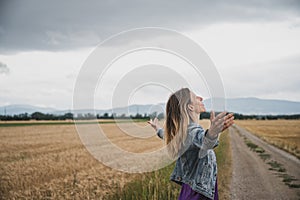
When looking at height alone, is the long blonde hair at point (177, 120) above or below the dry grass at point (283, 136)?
above

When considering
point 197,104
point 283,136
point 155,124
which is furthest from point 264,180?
point 283,136

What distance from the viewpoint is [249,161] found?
45.1ft

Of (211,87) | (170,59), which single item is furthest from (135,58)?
(211,87)

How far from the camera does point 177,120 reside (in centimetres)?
310

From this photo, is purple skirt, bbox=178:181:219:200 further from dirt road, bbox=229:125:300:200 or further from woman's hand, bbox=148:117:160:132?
dirt road, bbox=229:125:300:200

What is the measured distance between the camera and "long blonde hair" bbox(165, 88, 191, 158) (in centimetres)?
303

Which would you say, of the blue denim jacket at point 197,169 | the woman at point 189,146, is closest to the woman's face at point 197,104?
the woman at point 189,146

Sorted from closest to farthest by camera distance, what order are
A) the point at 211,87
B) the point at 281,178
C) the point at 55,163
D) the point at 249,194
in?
the point at 211,87 < the point at 249,194 < the point at 281,178 < the point at 55,163

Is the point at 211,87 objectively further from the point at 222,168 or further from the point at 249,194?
the point at 222,168

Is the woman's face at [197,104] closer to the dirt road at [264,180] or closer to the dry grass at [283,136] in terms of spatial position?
the dirt road at [264,180]

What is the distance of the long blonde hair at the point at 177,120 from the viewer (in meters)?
3.03

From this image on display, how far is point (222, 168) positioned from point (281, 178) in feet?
5.96

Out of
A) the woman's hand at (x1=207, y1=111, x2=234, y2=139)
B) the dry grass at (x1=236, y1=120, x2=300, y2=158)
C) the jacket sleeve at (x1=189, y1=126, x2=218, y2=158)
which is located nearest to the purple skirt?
the jacket sleeve at (x1=189, y1=126, x2=218, y2=158)

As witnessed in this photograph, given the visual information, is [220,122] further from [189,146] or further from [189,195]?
[189,195]
